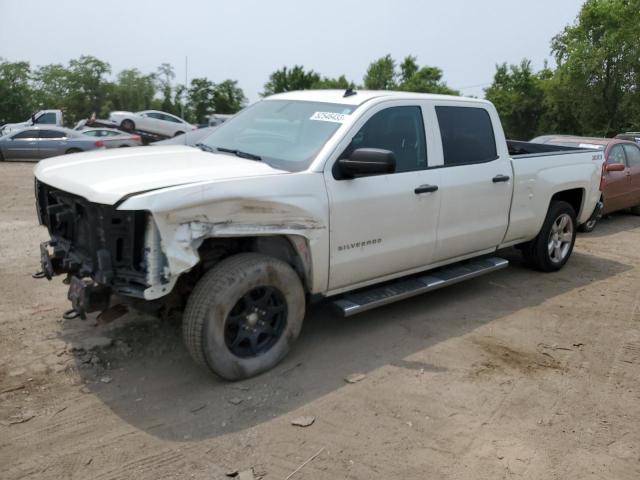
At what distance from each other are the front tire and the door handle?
Result: 4.25 ft

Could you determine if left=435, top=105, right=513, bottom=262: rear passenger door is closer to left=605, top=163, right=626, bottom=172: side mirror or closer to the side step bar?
the side step bar

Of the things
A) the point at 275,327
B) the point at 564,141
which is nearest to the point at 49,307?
the point at 275,327

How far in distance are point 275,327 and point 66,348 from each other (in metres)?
1.60

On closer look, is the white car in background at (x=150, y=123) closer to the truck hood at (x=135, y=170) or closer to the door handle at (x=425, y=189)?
the truck hood at (x=135, y=170)

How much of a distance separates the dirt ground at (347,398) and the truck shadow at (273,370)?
14mm

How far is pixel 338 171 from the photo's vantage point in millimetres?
4078

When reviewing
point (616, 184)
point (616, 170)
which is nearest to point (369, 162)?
point (616, 170)

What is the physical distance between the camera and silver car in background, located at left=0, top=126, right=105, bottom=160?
19172 millimetres

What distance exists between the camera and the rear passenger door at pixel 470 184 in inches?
193

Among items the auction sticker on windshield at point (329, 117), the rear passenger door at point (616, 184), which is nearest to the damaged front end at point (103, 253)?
the auction sticker on windshield at point (329, 117)

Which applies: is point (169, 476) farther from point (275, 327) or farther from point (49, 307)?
point (49, 307)

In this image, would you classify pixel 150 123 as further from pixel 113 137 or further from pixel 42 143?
pixel 42 143

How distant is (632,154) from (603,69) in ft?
94.1

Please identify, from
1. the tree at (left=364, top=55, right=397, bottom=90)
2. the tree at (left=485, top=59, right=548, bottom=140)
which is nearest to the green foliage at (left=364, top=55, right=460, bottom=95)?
the tree at (left=364, top=55, right=397, bottom=90)
